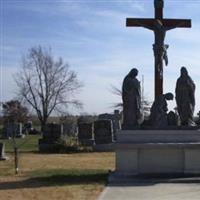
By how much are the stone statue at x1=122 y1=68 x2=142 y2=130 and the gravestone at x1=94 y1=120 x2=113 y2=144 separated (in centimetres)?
1729

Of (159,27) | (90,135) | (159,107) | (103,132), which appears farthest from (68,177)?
(90,135)

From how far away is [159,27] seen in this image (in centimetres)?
→ 1780

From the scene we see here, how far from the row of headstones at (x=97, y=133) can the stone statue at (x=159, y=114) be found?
17034 millimetres

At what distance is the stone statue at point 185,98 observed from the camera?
16969 millimetres

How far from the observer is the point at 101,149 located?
32.9 metres

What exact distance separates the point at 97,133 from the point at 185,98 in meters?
18.2

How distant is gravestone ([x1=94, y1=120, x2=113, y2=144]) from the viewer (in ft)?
113

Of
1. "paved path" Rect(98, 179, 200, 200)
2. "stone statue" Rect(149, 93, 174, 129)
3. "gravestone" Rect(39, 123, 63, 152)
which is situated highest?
"stone statue" Rect(149, 93, 174, 129)

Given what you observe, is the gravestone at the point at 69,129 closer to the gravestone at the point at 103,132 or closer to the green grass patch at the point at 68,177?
the gravestone at the point at 103,132

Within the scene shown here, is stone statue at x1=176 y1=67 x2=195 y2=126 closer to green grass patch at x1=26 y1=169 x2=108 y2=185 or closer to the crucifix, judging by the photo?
the crucifix

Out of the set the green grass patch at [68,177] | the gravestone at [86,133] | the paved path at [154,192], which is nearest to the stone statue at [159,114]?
the green grass patch at [68,177]

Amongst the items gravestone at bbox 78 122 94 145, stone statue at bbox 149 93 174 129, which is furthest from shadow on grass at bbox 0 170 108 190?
gravestone at bbox 78 122 94 145

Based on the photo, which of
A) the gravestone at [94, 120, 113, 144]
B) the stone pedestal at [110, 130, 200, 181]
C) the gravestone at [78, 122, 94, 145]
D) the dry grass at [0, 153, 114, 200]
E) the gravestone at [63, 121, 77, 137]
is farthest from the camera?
the gravestone at [63, 121, 77, 137]

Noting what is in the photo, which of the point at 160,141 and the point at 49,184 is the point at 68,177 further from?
the point at 160,141
